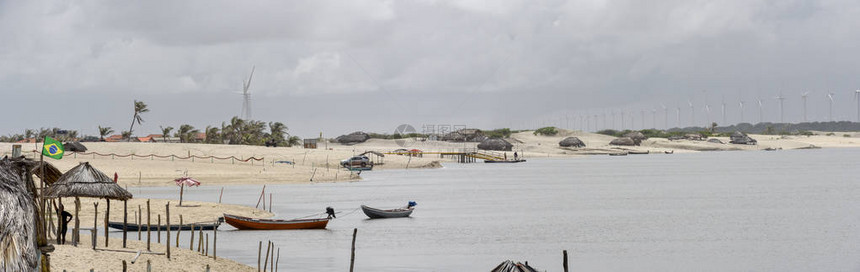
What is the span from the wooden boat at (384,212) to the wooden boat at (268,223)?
7.69m

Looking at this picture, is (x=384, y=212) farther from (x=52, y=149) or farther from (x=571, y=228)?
(x=52, y=149)

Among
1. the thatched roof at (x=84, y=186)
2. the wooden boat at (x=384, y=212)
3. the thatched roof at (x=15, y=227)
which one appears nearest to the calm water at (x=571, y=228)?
the wooden boat at (x=384, y=212)

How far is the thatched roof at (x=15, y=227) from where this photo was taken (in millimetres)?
17766

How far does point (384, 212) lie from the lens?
58.2 meters

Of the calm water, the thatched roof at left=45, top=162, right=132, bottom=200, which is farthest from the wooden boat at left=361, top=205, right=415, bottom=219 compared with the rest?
the thatched roof at left=45, top=162, right=132, bottom=200

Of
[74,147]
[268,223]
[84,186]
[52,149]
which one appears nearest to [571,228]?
[268,223]

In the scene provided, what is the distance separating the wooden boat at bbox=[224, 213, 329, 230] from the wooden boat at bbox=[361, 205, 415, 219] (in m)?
7.69

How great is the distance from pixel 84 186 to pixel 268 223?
1840 centimetres

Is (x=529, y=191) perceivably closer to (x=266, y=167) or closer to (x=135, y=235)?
(x=266, y=167)

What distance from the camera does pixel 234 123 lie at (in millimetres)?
158375

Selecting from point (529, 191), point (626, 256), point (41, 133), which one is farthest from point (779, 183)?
point (41, 133)

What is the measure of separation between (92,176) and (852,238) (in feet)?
132

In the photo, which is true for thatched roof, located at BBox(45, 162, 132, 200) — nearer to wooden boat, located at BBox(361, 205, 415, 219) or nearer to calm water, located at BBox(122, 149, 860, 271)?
calm water, located at BBox(122, 149, 860, 271)

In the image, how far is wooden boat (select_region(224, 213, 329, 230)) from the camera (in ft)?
154
